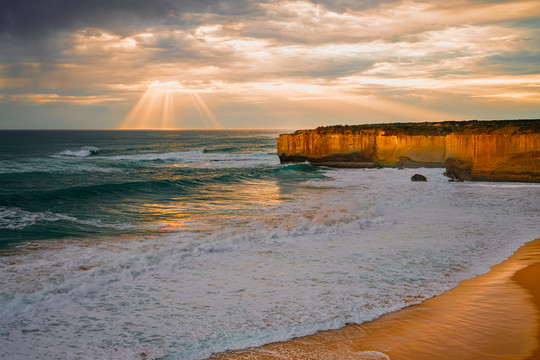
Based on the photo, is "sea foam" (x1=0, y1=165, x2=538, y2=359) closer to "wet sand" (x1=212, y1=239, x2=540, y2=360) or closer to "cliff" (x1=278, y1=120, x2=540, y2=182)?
"wet sand" (x1=212, y1=239, x2=540, y2=360)

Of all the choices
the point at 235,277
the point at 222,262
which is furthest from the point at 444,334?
the point at 222,262

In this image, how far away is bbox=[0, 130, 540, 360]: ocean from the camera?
18.1 feet

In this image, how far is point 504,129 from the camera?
72.7 feet

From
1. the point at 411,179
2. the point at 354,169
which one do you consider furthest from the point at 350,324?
the point at 354,169

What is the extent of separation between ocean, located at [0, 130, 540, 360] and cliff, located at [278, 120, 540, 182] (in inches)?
156

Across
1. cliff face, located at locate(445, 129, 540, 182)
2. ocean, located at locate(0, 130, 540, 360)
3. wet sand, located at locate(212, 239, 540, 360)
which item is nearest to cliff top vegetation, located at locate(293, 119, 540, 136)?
cliff face, located at locate(445, 129, 540, 182)

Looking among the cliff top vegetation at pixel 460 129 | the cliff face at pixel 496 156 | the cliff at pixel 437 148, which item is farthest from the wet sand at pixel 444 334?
the cliff top vegetation at pixel 460 129

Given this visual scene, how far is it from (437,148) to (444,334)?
25.8 metres

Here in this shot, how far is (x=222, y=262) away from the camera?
8695mm

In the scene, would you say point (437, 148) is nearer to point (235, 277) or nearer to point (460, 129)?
point (460, 129)

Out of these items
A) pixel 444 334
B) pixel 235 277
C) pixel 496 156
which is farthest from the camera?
pixel 496 156

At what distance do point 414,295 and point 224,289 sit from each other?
3.22 metres

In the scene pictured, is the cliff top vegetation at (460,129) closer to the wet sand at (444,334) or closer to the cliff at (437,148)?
the cliff at (437,148)

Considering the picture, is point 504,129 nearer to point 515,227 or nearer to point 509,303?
point 515,227
